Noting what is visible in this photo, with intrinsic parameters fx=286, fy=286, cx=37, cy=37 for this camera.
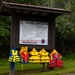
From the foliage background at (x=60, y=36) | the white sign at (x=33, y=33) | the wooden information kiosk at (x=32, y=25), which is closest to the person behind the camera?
the wooden information kiosk at (x=32, y=25)

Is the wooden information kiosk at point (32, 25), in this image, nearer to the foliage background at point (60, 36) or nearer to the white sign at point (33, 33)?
the white sign at point (33, 33)

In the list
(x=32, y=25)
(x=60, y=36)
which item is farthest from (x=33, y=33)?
(x=60, y=36)

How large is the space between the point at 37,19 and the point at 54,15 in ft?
3.03

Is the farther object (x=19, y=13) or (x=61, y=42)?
(x=61, y=42)

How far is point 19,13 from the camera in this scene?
13266 mm

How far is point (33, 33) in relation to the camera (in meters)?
13.3

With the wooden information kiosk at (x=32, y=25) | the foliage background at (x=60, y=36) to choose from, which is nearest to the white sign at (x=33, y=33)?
the wooden information kiosk at (x=32, y=25)

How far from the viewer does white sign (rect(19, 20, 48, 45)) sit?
13.1 metres

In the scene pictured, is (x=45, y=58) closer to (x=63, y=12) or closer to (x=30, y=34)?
(x=30, y=34)

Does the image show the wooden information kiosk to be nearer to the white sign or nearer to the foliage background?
the white sign

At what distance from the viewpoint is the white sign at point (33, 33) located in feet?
43.1

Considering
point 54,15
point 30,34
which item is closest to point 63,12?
point 54,15

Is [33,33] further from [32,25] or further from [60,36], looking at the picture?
[60,36]

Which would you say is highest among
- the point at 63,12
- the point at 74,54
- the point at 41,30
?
the point at 63,12
